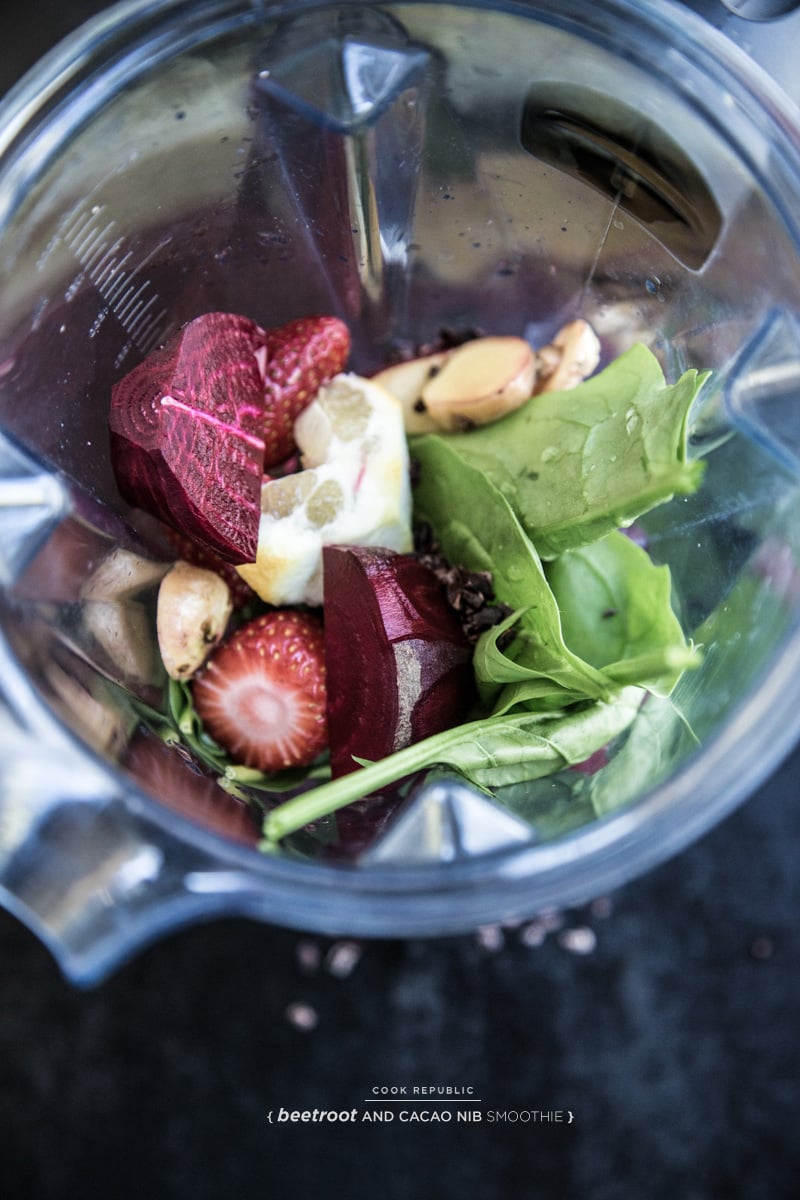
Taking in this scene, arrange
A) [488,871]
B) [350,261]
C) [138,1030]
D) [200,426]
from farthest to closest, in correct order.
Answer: [138,1030]
[350,261]
[200,426]
[488,871]

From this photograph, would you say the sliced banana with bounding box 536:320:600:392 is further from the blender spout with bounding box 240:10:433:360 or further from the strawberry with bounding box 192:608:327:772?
the strawberry with bounding box 192:608:327:772

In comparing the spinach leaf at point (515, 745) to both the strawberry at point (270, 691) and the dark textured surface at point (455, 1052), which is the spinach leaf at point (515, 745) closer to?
the strawberry at point (270, 691)

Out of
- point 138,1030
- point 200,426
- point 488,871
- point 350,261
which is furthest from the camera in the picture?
point 138,1030

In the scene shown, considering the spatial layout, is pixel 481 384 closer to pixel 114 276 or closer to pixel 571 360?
pixel 571 360

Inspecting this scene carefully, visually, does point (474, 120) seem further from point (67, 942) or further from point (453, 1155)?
point (453, 1155)

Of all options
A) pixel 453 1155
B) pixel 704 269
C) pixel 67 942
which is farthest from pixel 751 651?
pixel 453 1155

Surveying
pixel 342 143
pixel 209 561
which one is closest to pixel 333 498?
pixel 209 561

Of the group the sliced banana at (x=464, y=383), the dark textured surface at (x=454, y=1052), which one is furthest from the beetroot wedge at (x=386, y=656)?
the dark textured surface at (x=454, y=1052)
